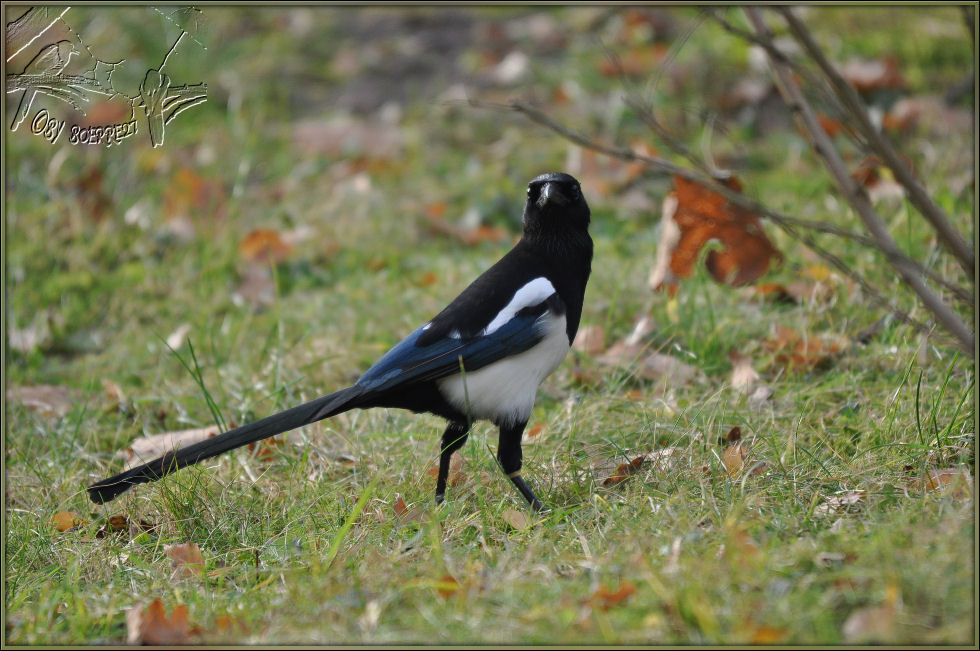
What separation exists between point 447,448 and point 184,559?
68 centimetres

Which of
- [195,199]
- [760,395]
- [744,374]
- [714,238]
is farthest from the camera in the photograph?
[195,199]

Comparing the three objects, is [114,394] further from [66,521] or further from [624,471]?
[624,471]

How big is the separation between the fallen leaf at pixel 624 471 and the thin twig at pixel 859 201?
82cm

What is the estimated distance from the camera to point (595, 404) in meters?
2.95

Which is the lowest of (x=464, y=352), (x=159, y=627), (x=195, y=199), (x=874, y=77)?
(x=159, y=627)

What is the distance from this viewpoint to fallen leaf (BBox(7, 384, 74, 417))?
3.38 m

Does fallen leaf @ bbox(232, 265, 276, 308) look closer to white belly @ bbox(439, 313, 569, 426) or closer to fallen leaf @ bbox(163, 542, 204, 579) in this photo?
white belly @ bbox(439, 313, 569, 426)

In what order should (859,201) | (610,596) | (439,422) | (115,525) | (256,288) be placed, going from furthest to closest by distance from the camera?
1. (256,288)
2. (439,422)
3. (115,525)
4. (859,201)
5. (610,596)

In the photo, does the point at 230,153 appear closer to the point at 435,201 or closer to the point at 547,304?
the point at 435,201

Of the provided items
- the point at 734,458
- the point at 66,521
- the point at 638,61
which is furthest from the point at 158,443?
the point at 638,61

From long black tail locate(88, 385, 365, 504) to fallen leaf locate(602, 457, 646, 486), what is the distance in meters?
0.65

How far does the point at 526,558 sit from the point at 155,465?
102 cm

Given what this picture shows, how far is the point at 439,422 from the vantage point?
3172 millimetres

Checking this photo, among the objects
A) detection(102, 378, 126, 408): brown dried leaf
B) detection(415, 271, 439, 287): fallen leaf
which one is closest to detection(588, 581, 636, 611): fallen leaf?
detection(102, 378, 126, 408): brown dried leaf
